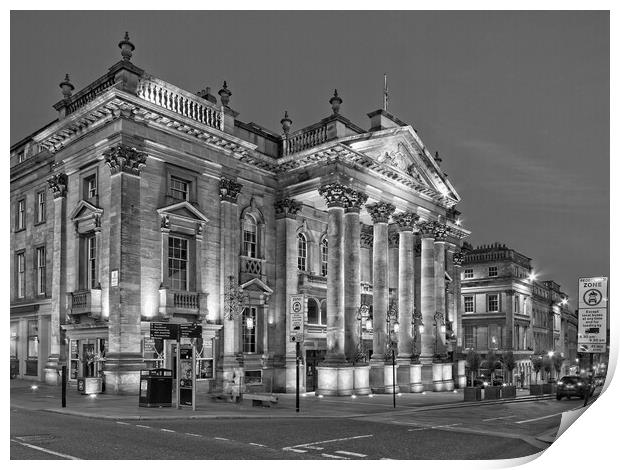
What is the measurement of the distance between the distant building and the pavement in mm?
51723

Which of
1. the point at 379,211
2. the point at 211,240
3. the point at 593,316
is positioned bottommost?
the point at 593,316

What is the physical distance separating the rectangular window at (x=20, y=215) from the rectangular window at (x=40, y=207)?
169cm

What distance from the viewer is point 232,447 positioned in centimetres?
1467

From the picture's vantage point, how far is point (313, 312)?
38.9 m

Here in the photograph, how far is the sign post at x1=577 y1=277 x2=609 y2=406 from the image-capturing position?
54.0ft

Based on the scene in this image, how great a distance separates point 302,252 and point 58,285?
14005 millimetres

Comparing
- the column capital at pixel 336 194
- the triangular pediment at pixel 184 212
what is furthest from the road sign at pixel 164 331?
the column capital at pixel 336 194

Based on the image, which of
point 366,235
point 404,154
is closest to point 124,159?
point 404,154

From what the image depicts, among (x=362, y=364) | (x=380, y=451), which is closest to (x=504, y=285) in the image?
(x=362, y=364)

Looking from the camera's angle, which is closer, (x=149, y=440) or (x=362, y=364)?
(x=149, y=440)

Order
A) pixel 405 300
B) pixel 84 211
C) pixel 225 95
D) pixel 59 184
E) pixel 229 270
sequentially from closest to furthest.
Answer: pixel 84 211 < pixel 59 184 < pixel 229 270 < pixel 225 95 < pixel 405 300

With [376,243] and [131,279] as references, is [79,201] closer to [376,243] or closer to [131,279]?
[131,279]

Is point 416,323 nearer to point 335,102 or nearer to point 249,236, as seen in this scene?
point 249,236
